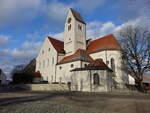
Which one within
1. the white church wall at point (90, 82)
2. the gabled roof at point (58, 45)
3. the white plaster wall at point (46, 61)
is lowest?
the white church wall at point (90, 82)

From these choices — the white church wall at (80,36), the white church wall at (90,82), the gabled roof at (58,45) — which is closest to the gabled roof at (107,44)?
the white church wall at (80,36)

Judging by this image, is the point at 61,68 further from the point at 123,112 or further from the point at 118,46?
the point at 123,112

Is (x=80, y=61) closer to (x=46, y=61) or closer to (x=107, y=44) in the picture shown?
(x=107, y=44)

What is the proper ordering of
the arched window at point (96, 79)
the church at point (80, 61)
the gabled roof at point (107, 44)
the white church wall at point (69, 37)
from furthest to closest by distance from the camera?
the white church wall at point (69, 37)
the gabled roof at point (107, 44)
the church at point (80, 61)
the arched window at point (96, 79)

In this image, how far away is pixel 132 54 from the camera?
32.2 meters

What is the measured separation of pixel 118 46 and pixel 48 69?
20.1 m

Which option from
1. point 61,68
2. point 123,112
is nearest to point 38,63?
point 61,68

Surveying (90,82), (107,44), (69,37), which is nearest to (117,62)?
(107,44)

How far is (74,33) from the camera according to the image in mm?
39281

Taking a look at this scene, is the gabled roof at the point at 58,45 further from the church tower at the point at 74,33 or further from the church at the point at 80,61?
the church tower at the point at 74,33

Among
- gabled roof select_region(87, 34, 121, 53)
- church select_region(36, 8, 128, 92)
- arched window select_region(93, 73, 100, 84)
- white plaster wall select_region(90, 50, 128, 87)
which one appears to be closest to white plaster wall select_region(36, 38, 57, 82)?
church select_region(36, 8, 128, 92)

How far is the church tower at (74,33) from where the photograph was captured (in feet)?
129

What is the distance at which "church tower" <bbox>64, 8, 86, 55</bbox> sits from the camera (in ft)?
129

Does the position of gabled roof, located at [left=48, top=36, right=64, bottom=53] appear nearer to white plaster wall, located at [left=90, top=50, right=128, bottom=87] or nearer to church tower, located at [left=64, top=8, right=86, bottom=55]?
church tower, located at [left=64, top=8, right=86, bottom=55]
